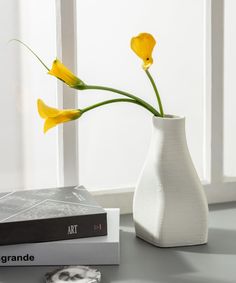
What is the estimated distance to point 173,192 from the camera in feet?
3.98

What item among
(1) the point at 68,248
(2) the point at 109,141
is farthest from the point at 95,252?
(2) the point at 109,141

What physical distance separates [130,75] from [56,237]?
0.66 m

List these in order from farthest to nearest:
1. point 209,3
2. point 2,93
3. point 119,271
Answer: point 2,93
point 209,3
point 119,271

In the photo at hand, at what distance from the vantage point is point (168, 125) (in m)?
1.22

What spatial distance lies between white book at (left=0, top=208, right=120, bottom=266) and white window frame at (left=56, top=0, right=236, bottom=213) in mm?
338

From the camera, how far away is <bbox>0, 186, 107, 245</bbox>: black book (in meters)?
1.12

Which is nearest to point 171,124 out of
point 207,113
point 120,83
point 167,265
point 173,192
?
point 173,192

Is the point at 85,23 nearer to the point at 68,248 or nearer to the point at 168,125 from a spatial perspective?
the point at 168,125

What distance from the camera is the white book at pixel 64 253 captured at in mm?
1120

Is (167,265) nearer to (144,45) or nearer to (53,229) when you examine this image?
(53,229)

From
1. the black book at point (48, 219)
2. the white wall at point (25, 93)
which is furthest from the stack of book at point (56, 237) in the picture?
the white wall at point (25, 93)

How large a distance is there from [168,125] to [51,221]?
0.29 m

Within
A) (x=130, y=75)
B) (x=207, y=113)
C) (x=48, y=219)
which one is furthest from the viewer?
(x=130, y=75)

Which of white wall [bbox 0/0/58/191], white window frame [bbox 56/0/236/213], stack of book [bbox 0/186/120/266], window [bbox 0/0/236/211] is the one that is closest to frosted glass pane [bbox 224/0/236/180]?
window [bbox 0/0/236/211]
